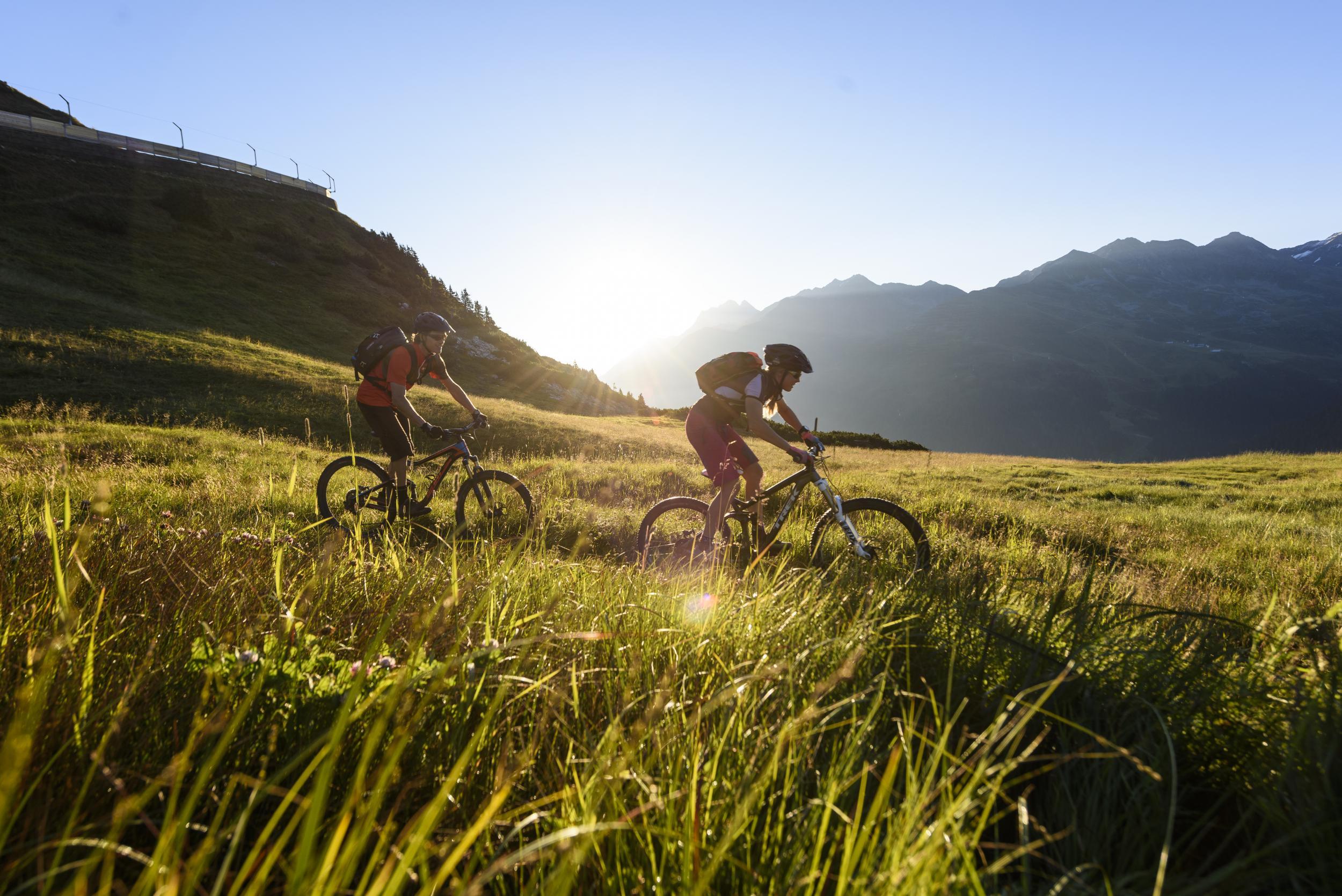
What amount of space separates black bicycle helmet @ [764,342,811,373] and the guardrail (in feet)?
313

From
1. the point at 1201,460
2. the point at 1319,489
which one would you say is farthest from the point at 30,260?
the point at 1201,460

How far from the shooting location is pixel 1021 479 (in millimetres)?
19641

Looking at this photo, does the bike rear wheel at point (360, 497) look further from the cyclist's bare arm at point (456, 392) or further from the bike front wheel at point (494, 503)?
the cyclist's bare arm at point (456, 392)

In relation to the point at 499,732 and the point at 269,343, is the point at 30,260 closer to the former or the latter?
the point at 269,343

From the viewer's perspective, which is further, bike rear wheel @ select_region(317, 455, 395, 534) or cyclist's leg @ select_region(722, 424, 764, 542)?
bike rear wheel @ select_region(317, 455, 395, 534)

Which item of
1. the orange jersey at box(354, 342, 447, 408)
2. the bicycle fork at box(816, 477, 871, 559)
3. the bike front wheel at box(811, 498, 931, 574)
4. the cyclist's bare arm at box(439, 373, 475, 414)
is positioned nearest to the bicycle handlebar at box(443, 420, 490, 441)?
the cyclist's bare arm at box(439, 373, 475, 414)

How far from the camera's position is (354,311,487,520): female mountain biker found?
719 cm

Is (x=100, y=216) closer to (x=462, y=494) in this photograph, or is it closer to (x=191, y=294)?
(x=191, y=294)

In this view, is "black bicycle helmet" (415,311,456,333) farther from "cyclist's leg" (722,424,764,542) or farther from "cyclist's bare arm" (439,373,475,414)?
"cyclist's leg" (722,424,764,542)

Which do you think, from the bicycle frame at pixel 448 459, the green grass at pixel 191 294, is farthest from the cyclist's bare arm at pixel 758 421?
the green grass at pixel 191 294

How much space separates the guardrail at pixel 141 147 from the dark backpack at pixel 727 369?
9489cm

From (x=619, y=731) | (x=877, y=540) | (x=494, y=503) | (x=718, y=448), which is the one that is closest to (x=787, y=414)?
(x=718, y=448)

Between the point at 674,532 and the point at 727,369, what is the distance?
201 centimetres

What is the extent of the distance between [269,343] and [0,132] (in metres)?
55.7
